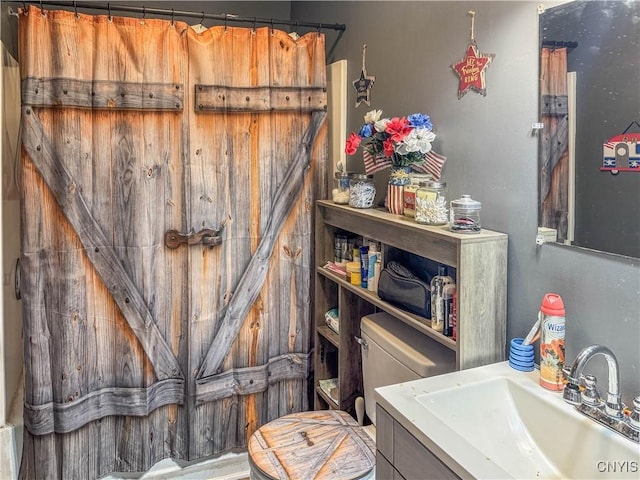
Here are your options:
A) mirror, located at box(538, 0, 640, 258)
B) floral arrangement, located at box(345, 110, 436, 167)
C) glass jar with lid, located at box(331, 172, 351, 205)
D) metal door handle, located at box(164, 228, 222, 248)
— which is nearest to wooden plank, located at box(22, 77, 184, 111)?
metal door handle, located at box(164, 228, 222, 248)

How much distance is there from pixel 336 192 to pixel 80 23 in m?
1.20

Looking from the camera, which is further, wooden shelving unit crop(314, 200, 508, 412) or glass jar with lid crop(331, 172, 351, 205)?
glass jar with lid crop(331, 172, 351, 205)

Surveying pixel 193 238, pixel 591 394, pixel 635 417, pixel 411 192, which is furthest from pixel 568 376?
pixel 193 238

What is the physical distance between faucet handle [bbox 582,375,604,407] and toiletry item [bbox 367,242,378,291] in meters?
0.89

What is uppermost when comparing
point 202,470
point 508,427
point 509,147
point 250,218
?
point 509,147

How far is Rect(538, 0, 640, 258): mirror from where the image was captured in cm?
112

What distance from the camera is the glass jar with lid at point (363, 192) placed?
196 cm

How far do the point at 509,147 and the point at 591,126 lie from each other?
0.84 ft

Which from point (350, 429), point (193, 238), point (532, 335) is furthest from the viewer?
point (193, 238)

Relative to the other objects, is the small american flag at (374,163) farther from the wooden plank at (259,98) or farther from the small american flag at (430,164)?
the wooden plank at (259,98)

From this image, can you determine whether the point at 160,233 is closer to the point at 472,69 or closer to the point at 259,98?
the point at 259,98

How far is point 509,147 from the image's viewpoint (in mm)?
1440

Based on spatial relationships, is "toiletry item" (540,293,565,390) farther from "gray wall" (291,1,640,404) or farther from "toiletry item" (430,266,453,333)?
"toiletry item" (430,266,453,333)

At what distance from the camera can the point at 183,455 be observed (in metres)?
2.26
